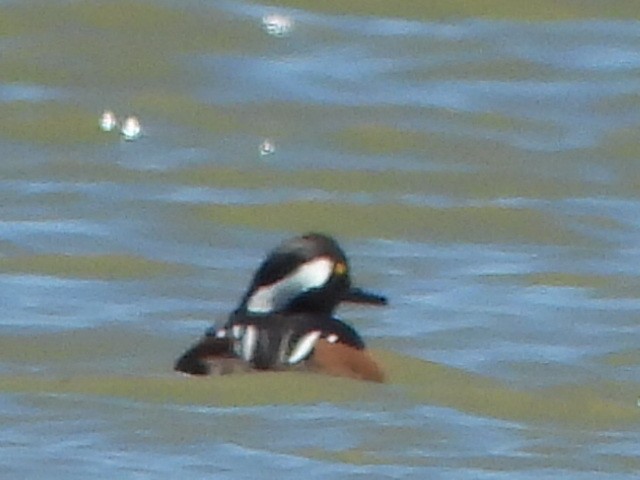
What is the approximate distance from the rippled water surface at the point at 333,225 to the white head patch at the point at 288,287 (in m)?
0.40

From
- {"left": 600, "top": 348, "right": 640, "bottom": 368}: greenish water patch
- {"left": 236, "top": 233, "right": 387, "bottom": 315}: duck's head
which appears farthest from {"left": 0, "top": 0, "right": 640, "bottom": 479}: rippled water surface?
{"left": 236, "top": 233, "right": 387, "bottom": 315}: duck's head

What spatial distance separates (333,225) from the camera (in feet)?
46.1

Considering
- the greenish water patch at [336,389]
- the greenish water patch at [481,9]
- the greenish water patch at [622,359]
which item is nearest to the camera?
the greenish water patch at [336,389]

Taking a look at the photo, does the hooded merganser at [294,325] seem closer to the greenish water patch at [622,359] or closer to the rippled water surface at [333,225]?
the rippled water surface at [333,225]

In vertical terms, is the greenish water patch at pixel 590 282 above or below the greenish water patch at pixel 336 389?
above

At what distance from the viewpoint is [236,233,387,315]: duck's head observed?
11.5 meters

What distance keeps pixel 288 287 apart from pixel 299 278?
2.1 inches

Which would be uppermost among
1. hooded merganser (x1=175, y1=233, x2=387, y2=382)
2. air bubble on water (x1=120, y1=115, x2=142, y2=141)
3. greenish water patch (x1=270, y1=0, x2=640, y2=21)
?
greenish water patch (x1=270, y1=0, x2=640, y2=21)

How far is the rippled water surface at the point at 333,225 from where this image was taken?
1043 cm

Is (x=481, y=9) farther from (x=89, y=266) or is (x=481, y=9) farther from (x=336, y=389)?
(x=336, y=389)

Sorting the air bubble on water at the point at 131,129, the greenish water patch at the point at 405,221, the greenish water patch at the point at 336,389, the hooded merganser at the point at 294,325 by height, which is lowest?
the greenish water patch at the point at 336,389

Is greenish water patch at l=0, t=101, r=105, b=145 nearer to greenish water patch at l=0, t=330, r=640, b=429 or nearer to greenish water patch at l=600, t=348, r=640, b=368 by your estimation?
greenish water patch at l=0, t=330, r=640, b=429

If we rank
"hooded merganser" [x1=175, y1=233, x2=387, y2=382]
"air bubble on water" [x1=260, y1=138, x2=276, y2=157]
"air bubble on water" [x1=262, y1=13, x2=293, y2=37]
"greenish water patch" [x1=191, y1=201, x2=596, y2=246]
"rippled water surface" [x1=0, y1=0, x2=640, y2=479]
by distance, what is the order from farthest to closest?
"air bubble on water" [x1=262, y1=13, x2=293, y2=37] → "air bubble on water" [x1=260, y1=138, x2=276, y2=157] → "greenish water patch" [x1=191, y1=201, x2=596, y2=246] → "hooded merganser" [x1=175, y1=233, x2=387, y2=382] → "rippled water surface" [x1=0, y1=0, x2=640, y2=479]

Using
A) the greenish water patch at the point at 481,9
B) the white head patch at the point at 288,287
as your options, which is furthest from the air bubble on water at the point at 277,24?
the white head patch at the point at 288,287
